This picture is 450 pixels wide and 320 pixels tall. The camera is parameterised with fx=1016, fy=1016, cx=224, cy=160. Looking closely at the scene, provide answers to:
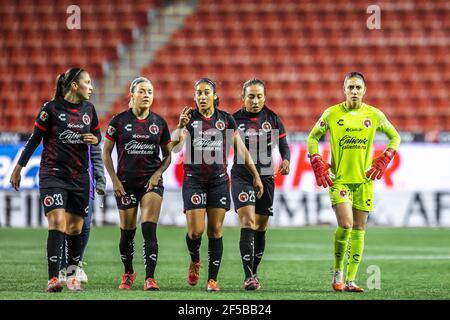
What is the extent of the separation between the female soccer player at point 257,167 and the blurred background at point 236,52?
12159 millimetres

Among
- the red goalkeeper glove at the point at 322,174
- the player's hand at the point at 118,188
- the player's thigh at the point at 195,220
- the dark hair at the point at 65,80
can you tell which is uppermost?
the dark hair at the point at 65,80

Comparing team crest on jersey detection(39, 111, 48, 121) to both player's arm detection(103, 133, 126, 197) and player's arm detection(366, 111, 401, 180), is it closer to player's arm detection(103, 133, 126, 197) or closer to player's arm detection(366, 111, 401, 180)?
player's arm detection(103, 133, 126, 197)

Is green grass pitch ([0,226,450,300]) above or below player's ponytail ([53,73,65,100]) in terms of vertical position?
below

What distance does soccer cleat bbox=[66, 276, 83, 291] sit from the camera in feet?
30.3

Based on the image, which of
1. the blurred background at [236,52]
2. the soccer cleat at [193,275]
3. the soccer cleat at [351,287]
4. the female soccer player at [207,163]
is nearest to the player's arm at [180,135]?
the female soccer player at [207,163]

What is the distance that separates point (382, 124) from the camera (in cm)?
983

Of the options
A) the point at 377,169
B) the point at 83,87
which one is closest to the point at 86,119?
the point at 83,87

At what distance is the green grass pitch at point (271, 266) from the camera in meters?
9.12

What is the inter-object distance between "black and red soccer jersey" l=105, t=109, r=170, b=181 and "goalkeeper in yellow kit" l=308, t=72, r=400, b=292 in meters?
1.55

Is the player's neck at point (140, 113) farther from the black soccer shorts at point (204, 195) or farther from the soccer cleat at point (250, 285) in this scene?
the soccer cleat at point (250, 285)

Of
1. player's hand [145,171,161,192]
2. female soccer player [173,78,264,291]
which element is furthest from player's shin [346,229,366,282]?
player's hand [145,171,161,192]

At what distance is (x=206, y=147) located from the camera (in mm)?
9562

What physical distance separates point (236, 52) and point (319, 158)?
1489 cm
